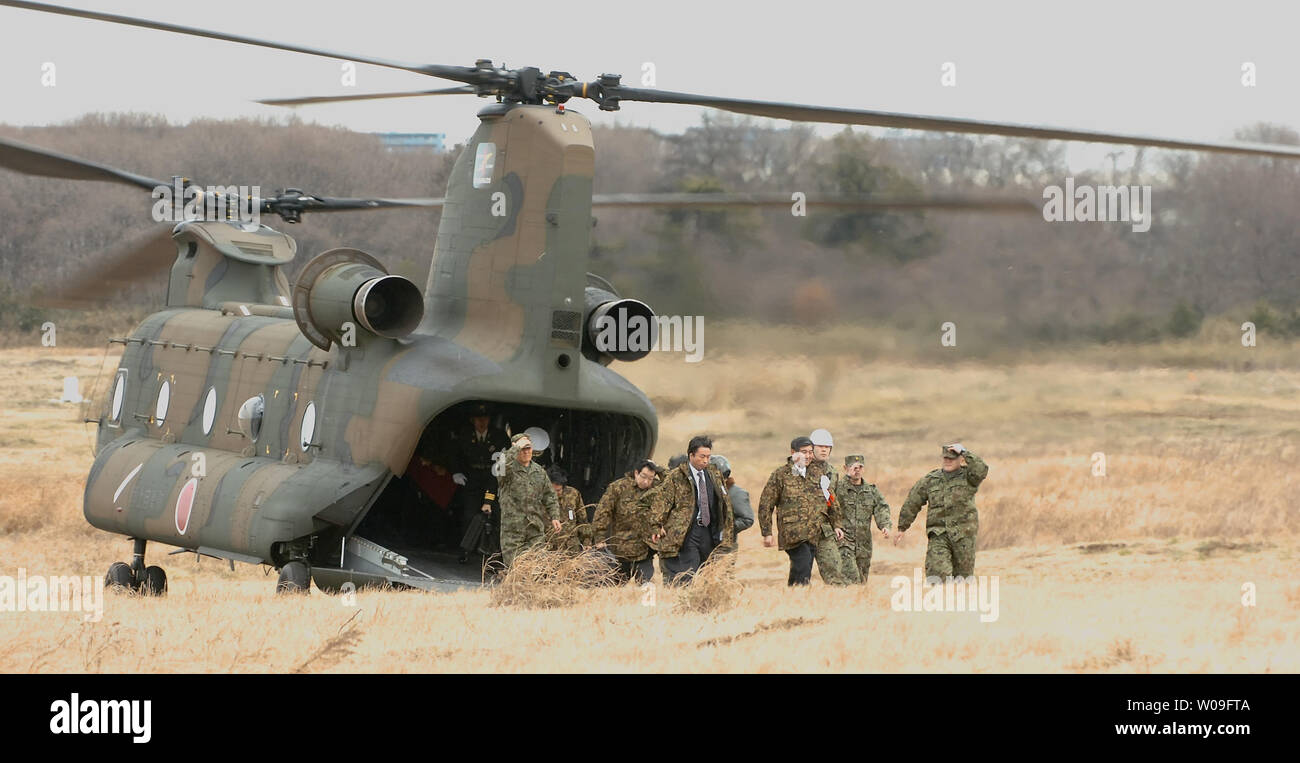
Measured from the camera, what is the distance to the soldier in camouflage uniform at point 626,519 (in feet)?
48.1

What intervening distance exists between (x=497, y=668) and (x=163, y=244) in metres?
10.8

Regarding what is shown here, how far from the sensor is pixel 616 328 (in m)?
15.5

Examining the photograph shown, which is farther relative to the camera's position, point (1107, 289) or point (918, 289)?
point (1107, 289)

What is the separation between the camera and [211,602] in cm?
1482

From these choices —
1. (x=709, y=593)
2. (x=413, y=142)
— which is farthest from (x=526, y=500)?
(x=413, y=142)

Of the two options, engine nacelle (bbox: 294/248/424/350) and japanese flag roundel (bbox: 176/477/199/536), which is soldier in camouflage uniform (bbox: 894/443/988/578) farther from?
japanese flag roundel (bbox: 176/477/199/536)

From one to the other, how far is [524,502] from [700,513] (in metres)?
1.52

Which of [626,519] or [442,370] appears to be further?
[626,519]

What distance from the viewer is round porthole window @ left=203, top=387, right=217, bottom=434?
692 inches

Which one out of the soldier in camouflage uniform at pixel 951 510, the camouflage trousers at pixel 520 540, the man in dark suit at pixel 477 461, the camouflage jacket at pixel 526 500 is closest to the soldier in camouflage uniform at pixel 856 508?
the soldier in camouflage uniform at pixel 951 510

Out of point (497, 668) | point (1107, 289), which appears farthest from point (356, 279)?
point (1107, 289)

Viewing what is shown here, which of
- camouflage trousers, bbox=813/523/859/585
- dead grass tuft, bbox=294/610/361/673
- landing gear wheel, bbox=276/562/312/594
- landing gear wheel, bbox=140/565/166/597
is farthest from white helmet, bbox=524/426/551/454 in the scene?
landing gear wheel, bbox=140/565/166/597

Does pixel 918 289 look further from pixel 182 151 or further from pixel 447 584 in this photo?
pixel 182 151
